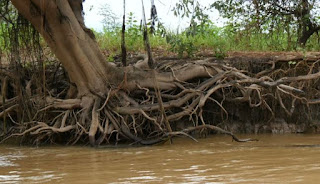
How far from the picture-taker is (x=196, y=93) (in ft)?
27.9

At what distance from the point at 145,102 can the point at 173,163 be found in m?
3.03

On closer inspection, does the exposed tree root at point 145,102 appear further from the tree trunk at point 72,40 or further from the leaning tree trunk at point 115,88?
the tree trunk at point 72,40

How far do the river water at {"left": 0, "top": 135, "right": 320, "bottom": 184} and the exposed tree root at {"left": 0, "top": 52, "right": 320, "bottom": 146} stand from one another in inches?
19.0

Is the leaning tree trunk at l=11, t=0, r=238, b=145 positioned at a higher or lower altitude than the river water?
higher

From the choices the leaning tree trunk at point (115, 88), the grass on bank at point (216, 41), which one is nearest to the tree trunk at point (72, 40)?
the leaning tree trunk at point (115, 88)

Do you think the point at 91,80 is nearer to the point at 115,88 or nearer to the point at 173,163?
the point at 115,88

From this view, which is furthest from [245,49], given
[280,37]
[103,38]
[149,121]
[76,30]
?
[76,30]

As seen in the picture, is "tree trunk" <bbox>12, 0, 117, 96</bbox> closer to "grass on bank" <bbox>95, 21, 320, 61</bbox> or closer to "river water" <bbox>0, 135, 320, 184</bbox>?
"river water" <bbox>0, 135, 320, 184</bbox>

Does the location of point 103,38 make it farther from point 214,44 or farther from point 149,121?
point 149,121

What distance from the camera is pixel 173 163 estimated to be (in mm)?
5719

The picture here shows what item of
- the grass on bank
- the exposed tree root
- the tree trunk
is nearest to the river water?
the exposed tree root

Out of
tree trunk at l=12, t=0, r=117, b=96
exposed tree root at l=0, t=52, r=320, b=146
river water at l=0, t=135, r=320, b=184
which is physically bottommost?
river water at l=0, t=135, r=320, b=184

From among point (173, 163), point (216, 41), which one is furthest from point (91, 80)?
point (216, 41)

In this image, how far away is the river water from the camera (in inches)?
185
